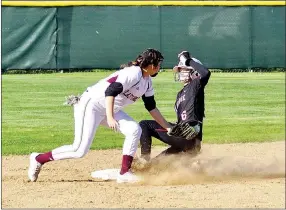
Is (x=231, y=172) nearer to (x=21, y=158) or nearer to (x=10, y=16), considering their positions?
(x=21, y=158)

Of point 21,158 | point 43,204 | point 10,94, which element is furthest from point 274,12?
point 43,204

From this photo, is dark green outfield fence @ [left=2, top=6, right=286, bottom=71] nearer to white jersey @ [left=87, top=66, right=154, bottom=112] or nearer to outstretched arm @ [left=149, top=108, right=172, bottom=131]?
outstretched arm @ [left=149, top=108, right=172, bottom=131]

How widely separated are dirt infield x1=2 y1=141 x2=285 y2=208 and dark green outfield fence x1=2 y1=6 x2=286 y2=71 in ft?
40.2

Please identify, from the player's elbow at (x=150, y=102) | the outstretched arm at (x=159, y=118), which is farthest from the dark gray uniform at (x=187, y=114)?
the player's elbow at (x=150, y=102)

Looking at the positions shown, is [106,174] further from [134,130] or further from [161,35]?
[161,35]

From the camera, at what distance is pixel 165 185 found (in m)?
7.69

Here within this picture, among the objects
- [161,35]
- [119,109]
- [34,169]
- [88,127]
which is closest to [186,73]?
→ [119,109]

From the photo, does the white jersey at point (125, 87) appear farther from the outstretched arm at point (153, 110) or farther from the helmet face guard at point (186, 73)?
the helmet face guard at point (186, 73)

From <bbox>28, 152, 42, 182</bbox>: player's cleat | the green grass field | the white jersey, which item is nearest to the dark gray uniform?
the white jersey

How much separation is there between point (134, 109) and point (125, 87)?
23.4 feet

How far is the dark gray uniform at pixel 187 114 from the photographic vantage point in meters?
8.24

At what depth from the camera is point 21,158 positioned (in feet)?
31.7

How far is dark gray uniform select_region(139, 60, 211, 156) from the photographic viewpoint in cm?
824

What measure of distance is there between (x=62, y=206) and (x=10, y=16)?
15.2 meters
